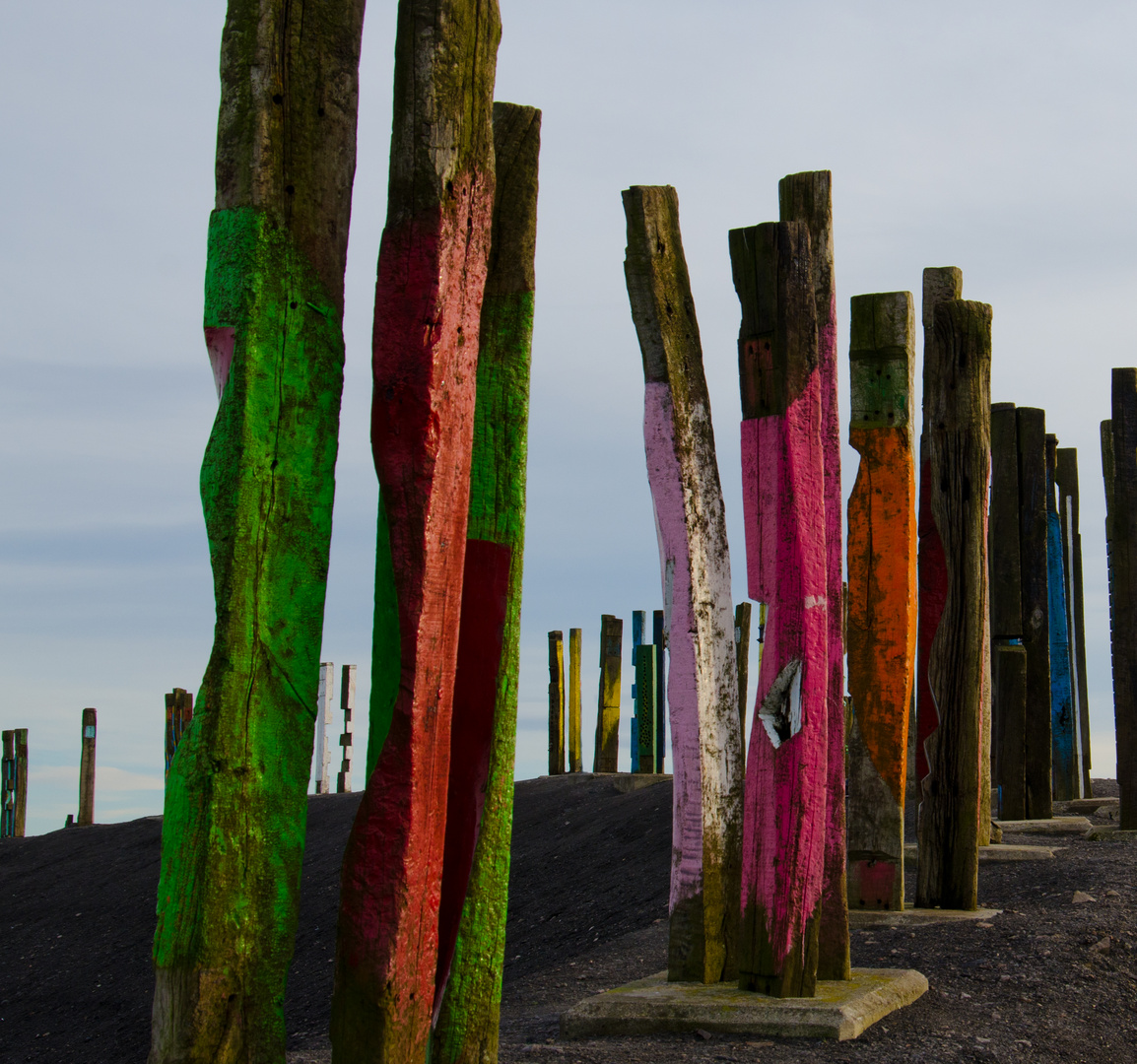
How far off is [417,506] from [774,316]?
83.5 inches

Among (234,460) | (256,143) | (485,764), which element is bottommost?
(485,764)

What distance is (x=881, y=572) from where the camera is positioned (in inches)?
233

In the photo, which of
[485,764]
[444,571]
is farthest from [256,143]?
[485,764]

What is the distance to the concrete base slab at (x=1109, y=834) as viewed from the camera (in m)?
8.49

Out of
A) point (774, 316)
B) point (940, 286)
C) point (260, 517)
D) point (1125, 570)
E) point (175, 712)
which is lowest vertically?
point (175, 712)

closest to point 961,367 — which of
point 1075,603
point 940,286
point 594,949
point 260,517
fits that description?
point 940,286

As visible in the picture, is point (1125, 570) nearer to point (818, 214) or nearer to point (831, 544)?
point (818, 214)

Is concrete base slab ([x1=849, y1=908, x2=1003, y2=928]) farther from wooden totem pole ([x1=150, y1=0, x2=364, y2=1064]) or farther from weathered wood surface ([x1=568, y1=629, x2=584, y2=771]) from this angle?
weathered wood surface ([x1=568, y1=629, x2=584, y2=771])

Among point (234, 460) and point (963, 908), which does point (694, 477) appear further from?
point (963, 908)

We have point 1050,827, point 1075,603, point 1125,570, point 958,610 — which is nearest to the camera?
point 958,610

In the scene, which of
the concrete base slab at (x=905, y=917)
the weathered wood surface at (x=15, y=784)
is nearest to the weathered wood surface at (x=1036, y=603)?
the concrete base slab at (x=905, y=917)

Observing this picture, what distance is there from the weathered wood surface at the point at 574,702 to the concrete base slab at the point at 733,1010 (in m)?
11.7

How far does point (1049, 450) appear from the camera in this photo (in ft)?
36.7

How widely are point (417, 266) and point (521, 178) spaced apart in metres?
0.72
